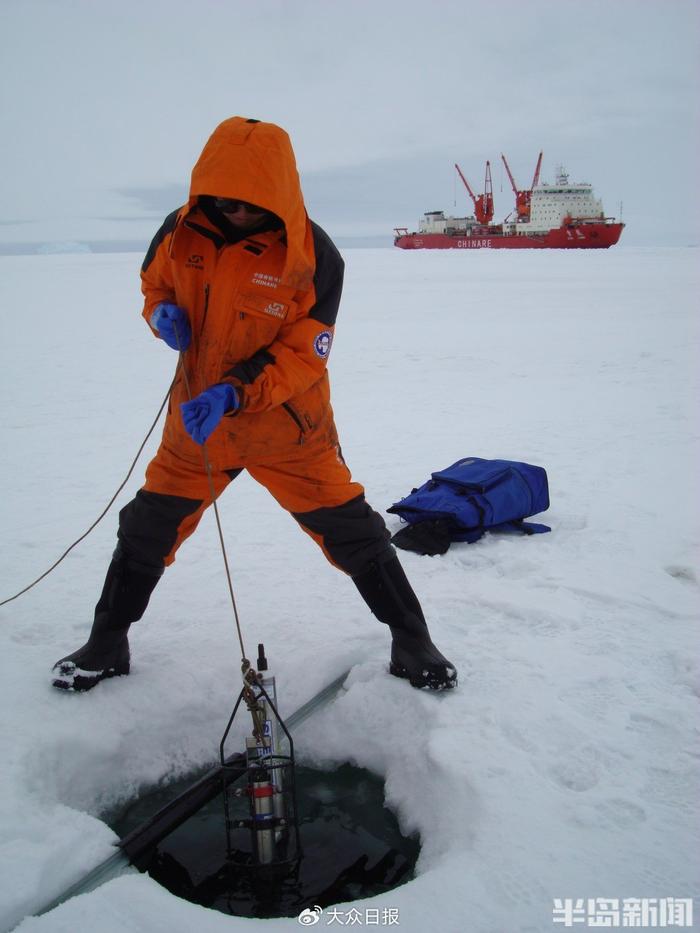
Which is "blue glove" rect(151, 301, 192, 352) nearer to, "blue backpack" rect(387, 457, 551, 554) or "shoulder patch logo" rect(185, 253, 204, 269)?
"shoulder patch logo" rect(185, 253, 204, 269)

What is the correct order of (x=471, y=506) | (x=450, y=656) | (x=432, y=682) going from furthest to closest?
(x=471, y=506), (x=450, y=656), (x=432, y=682)

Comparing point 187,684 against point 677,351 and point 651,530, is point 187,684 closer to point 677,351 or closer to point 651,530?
point 651,530

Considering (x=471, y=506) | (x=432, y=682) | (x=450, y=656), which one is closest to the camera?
(x=432, y=682)

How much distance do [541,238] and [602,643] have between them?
2162 inches

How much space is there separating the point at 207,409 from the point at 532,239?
5570 cm

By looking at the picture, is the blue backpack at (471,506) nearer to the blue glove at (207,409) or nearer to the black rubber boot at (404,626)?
A: the black rubber boot at (404,626)

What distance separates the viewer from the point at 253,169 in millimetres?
2094

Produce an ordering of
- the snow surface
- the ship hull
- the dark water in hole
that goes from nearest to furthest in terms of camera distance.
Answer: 1. the snow surface
2. the dark water in hole
3. the ship hull

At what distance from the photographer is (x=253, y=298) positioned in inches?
88.9

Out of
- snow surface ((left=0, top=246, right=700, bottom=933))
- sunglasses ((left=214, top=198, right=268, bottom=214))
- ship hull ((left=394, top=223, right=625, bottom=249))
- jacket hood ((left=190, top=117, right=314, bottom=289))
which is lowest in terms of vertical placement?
snow surface ((left=0, top=246, right=700, bottom=933))

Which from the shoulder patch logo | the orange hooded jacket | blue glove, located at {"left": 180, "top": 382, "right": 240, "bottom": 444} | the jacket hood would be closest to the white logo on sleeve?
A: the orange hooded jacket

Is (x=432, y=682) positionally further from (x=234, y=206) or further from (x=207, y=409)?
(x=234, y=206)

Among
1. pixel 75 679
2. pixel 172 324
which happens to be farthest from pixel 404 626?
pixel 172 324

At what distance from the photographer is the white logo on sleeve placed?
2332 millimetres
